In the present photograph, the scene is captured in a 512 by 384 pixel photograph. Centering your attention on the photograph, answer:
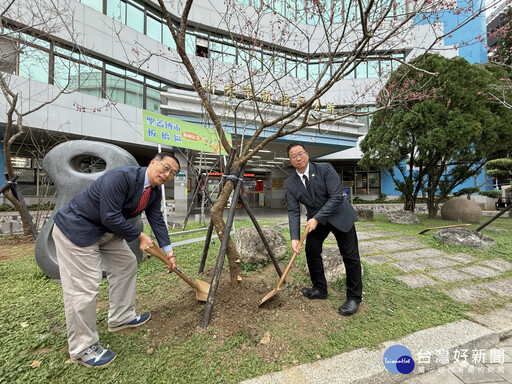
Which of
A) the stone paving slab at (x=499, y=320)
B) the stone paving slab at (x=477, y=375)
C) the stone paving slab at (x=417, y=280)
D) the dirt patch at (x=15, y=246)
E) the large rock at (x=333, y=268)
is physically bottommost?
the dirt patch at (x=15, y=246)

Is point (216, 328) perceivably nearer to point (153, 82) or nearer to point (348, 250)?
point (348, 250)

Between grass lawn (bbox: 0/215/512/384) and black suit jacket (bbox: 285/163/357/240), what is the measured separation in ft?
2.79

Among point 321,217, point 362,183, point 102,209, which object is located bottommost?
point 321,217

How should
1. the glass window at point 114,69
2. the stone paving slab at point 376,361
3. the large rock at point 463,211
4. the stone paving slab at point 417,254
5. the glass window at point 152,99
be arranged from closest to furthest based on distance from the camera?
the stone paving slab at point 376,361 → the stone paving slab at point 417,254 → the large rock at point 463,211 → the glass window at point 114,69 → the glass window at point 152,99

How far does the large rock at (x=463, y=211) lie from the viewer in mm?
8523

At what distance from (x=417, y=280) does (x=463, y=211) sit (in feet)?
25.1

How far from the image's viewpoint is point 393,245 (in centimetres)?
518

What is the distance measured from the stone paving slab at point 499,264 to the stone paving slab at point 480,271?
7.9 inches

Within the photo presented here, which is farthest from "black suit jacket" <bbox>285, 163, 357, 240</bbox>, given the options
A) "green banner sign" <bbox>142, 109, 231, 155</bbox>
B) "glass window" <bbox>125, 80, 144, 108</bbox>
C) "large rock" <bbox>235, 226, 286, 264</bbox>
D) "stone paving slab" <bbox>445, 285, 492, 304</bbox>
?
"glass window" <bbox>125, 80, 144, 108</bbox>

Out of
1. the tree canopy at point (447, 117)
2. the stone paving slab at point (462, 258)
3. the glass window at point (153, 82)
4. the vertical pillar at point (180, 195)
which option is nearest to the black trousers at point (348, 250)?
the stone paving slab at point (462, 258)

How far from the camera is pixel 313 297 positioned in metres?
2.57

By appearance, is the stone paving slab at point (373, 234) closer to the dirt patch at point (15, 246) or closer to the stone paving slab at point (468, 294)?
the stone paving slab at point (468, 294)

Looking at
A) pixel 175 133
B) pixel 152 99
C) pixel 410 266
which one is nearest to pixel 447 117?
pixel 410 266

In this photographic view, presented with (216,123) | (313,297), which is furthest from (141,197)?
(313,297)
